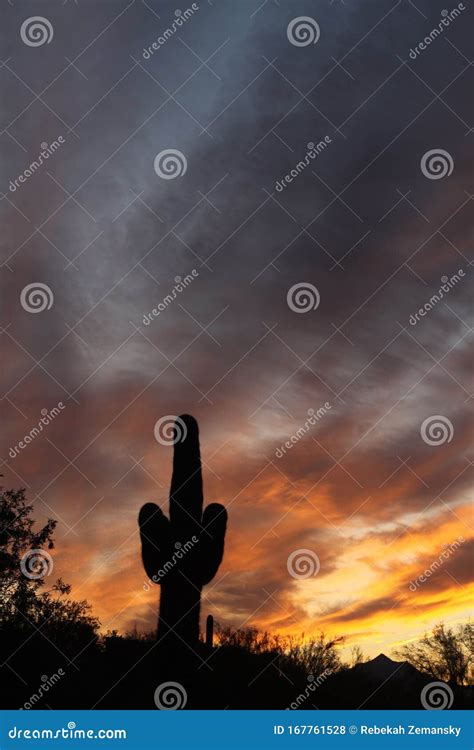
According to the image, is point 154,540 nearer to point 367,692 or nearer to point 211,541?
point 211,541

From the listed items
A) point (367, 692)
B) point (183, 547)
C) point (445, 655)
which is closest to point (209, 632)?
point (183, 547)

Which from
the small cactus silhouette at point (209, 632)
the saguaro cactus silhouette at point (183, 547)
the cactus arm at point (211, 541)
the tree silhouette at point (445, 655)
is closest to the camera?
the saguaro cactus silhouette at point (183, 547)

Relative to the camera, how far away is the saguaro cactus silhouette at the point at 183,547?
38.7ft

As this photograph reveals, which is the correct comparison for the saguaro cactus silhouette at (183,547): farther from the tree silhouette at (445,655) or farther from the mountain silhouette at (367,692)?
the tree silhouette at (445,655)

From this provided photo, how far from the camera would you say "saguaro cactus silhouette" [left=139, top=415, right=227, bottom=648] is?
1180 cm

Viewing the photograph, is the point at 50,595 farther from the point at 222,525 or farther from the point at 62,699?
the point at 222,525

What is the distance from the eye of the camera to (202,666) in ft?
39.9

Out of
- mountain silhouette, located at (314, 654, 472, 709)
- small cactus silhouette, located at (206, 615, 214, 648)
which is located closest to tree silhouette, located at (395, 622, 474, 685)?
mountain silhouette, located at (314, 654, 472, 709)

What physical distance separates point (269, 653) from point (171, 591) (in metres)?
10.5

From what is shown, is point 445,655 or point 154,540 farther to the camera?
point 445,655

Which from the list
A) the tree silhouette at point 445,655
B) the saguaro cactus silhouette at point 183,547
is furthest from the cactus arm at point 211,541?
the tree silhouette at point 445,655

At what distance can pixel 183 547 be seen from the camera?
12211 mm

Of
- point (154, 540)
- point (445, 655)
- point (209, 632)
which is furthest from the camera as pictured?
point (445, 655)

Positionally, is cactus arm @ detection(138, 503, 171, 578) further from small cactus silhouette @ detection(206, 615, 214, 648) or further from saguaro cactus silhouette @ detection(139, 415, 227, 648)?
small cactus silhouette @ detection(206, 615, 214, 648)
